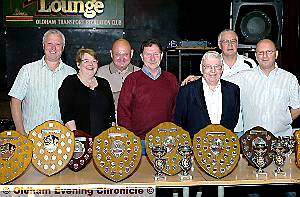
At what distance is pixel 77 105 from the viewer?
3.17 m

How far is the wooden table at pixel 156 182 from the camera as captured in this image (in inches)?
103

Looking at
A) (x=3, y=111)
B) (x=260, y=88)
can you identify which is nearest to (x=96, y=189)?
(x=260, y=88)

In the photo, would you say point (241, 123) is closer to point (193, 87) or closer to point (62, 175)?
point (193, 87)

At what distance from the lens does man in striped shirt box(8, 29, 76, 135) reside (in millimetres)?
3400

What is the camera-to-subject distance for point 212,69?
10.2 feet

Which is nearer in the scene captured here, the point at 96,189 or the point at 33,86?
the point at 96,189

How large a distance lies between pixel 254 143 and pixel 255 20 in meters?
2.79

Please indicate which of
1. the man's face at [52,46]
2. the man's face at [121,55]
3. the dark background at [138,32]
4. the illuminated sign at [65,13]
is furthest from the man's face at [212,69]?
the illuminated sign at [65,13]

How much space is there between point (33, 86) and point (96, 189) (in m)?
1.08

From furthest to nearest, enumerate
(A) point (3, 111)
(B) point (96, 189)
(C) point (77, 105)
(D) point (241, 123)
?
1. (A) point (3, 111)
2. (D) point (241, 123)
3. (C) point (77, 105)
4. (B) point (96, 189)

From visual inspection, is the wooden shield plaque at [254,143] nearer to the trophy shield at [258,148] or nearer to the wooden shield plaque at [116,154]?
the trophy shield at [258,148]

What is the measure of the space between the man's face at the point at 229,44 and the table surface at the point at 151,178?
1213mm

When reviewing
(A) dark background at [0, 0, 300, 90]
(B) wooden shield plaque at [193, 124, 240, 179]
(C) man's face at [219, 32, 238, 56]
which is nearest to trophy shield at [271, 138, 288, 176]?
(B) wooden shield plaque at [193, 124, 240, 179]

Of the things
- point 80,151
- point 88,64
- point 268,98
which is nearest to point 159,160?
point 80,151
